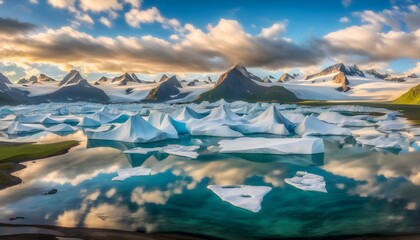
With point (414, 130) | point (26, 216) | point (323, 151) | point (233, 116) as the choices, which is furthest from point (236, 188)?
point (414, 130)

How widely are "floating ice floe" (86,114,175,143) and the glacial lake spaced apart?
9.43 m

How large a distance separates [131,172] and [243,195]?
33.7ft

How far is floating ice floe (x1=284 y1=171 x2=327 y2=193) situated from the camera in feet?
68.4

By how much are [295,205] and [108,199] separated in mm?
10620

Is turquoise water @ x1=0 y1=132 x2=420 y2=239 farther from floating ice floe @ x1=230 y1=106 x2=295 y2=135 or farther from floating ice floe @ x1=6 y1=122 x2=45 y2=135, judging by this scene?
floating ice floe @ x1=6 y1=122 x2=45 y2=135

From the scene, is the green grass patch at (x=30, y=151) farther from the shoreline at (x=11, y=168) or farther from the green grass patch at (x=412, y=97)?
the green grass patch at (x=412, y=97)

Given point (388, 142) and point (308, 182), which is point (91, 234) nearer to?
point (308, 182)

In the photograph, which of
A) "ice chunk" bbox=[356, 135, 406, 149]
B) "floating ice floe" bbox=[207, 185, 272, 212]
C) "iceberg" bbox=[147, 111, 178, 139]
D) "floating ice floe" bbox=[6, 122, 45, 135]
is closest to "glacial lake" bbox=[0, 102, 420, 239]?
"floating ice floe" bbox=[207, 185, 272, 212]

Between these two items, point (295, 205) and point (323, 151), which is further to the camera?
point (323, 151)

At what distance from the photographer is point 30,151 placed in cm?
3506

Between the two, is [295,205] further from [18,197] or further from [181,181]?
[18,197]

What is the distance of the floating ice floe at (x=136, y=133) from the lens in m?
41.7

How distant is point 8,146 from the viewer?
38719 mm

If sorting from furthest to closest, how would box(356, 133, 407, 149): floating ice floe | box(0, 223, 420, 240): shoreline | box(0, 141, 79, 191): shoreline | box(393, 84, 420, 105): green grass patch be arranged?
box(393, 84, 420, 105): green grass patch < box(356, 133, 407, 149): floating ice floe < box(0, 141, 79, 191): shoreline < box(0, 223, 420, 240): shoreline
